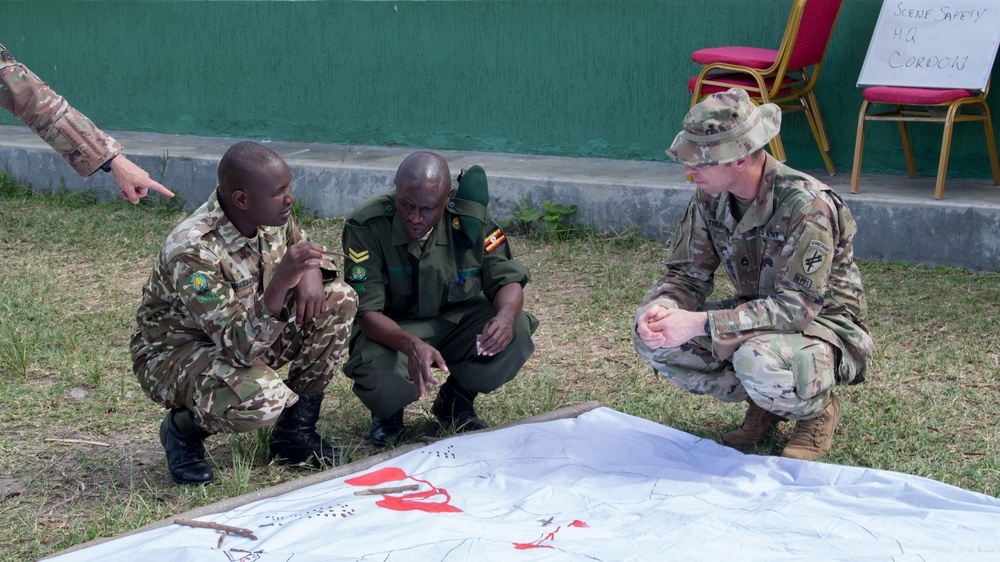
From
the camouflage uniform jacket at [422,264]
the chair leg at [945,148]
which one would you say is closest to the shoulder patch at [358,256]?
the camouflage uniform jacket at [422,264]

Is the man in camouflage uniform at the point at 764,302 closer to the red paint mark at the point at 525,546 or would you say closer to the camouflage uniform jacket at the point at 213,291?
the red paint mark at the point at 525,546

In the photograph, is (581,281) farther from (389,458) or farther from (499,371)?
(389,458)

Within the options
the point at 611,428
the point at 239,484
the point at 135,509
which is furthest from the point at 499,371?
the point at 135,509

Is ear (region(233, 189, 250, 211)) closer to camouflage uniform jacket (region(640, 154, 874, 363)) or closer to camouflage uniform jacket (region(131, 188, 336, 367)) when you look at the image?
camouflage uniform jacket (region(131, 188, 336, 367))

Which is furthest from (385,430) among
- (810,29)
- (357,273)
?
(810,29)

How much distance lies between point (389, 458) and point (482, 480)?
0.32 meters

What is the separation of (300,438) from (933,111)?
3.99 m

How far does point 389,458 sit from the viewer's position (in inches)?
126

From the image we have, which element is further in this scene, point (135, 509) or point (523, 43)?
point (523, 43)

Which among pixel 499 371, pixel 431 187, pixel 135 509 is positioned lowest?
pixel 135 509

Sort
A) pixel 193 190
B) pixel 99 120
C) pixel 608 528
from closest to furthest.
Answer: pixel 608 528 → pixel 193 190 → pixel 99 120

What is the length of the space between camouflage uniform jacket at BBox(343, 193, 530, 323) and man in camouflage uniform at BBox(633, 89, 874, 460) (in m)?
0.54

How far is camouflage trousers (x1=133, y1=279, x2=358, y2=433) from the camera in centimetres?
299

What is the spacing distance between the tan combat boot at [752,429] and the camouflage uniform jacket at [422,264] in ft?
2.79
